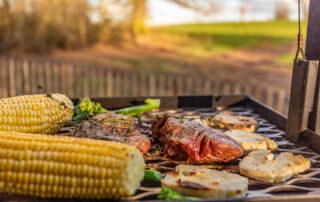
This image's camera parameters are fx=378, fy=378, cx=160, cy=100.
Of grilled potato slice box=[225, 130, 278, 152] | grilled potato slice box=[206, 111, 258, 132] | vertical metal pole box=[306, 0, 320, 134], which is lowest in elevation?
grilled potato slice box=[225, 130, 278, 152]

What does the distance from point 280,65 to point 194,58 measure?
4.26m

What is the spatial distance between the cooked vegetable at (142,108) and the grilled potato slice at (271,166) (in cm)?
160

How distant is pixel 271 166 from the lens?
2533 mm

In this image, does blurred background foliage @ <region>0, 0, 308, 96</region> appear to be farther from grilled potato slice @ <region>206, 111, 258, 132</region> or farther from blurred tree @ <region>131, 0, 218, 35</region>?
grilled potato slice @ <region>206, 111, 258, 132</region>

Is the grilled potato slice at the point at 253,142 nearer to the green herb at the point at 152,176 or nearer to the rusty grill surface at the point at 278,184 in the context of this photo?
the rusty grill surface at the point at 278,184

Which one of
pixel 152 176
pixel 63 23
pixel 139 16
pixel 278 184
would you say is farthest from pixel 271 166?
pixel 139 16

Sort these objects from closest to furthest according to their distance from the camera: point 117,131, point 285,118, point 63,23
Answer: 1. point 117,131
2. point 285,118
3. point 63,23

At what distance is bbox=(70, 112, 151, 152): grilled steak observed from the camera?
2787 millimetres

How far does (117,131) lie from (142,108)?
1.20 metres

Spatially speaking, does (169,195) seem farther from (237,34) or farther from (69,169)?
(237,34)

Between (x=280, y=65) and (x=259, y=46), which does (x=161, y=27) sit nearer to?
(x=259, y=46)

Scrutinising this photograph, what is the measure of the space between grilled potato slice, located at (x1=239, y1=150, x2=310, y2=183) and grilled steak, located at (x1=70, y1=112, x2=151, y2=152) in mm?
752

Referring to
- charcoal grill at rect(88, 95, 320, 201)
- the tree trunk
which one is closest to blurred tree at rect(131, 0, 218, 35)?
the tree trunk

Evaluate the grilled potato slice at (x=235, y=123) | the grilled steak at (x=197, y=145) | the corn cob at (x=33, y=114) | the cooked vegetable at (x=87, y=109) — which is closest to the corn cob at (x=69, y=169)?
the grilled steak at (x=197, y=145)
